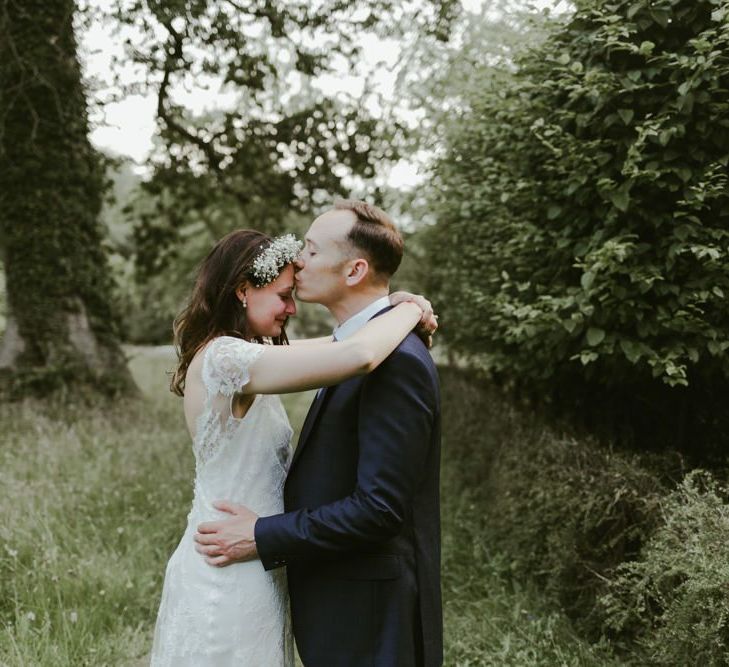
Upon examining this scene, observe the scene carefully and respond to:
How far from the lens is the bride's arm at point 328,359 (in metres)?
2.20

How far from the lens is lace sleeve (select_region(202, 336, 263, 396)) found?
2389mm

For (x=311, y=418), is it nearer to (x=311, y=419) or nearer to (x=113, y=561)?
(x=311, y=419)

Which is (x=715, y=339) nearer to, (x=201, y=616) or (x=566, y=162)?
(x=566, y=162)

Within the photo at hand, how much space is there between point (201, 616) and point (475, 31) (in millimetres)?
7534

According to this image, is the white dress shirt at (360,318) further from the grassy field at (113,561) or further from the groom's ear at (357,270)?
the grassy field at (113,561)

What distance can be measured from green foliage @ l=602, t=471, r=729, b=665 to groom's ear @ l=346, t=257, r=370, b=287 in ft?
6.89

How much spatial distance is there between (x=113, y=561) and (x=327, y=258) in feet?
11.8

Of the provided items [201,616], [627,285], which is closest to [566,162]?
[627,285]

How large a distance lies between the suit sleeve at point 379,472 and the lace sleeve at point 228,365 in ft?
1.38

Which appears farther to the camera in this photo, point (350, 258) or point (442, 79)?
point (442, 79)

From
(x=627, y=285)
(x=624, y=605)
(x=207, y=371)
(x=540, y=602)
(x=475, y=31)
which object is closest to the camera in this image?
(x=207, y=371)

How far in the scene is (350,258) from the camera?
2.58 metres

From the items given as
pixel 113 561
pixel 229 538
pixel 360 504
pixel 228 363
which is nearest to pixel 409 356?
pixel 360 504

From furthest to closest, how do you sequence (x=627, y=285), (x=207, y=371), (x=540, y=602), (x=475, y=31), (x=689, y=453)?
1. (x=475, y=31)
2. (x=689, y=453)
3. (x=540, y=602)
4. (x=627, y=285)
5. (x=207, y=371)
